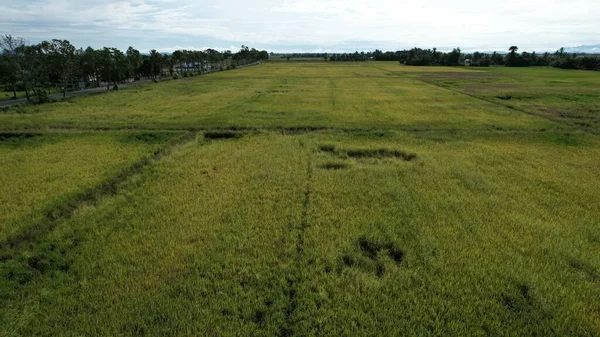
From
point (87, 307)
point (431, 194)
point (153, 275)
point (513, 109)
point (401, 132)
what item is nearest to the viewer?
Result: point (87, 307)

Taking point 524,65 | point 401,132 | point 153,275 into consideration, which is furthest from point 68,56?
point 524,65

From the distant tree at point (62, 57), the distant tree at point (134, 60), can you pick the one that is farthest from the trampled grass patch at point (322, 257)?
the distant tree at point (134, 60)

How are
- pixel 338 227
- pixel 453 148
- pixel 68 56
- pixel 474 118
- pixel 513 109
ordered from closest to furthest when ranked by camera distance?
pixel 338 227 → pixel 453 148 → pixel 474 118 → pixel 513 109 → pixel 68 56

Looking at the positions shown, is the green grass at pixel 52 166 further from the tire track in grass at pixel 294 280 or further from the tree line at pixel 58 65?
the tree line at pixel 58 65

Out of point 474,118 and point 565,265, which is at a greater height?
point 474,118

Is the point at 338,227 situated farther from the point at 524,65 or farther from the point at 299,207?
the point at 524,65
